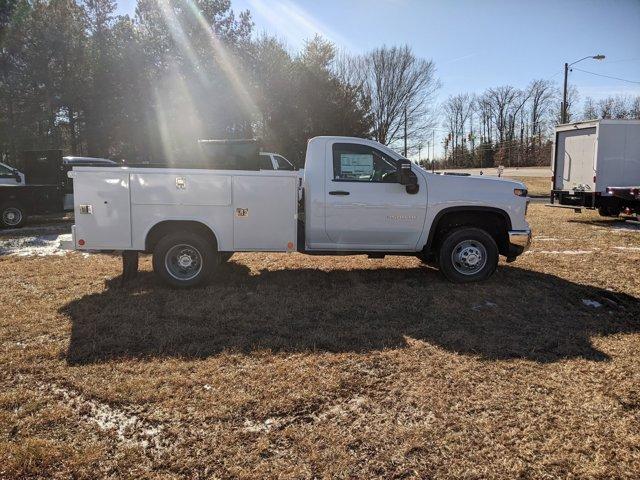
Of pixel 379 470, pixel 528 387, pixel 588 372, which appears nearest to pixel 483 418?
pixel 528 387

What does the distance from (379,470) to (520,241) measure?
4873mm

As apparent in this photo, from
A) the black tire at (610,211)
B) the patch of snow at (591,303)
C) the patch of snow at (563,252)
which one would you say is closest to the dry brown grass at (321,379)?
the patch of snow at (591,303)

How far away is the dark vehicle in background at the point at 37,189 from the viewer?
1323 cm

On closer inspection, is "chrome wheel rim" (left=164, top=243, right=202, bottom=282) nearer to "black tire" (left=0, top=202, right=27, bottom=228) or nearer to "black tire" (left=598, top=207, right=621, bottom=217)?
"black tire" (left=0, top=202, right=27, bottom=228)

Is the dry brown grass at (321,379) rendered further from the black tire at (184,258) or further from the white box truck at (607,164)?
the white box truck at (607,164)

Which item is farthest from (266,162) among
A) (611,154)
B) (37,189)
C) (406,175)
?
(611,154)

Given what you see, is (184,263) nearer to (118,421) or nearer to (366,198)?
(366,198)

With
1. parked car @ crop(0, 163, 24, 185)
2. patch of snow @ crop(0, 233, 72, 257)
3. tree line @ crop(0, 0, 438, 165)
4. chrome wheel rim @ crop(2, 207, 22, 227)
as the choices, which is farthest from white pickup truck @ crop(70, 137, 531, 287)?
tree line @ crop(0, 0, 438, 165)

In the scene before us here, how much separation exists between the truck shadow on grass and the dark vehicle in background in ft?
27.8

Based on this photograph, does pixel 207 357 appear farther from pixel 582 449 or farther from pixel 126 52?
pixel 126 52

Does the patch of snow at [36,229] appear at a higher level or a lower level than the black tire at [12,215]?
lower

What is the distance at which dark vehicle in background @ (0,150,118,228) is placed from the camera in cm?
1323

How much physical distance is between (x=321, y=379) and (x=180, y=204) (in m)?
3.39

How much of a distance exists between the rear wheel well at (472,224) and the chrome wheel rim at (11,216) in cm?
1195
